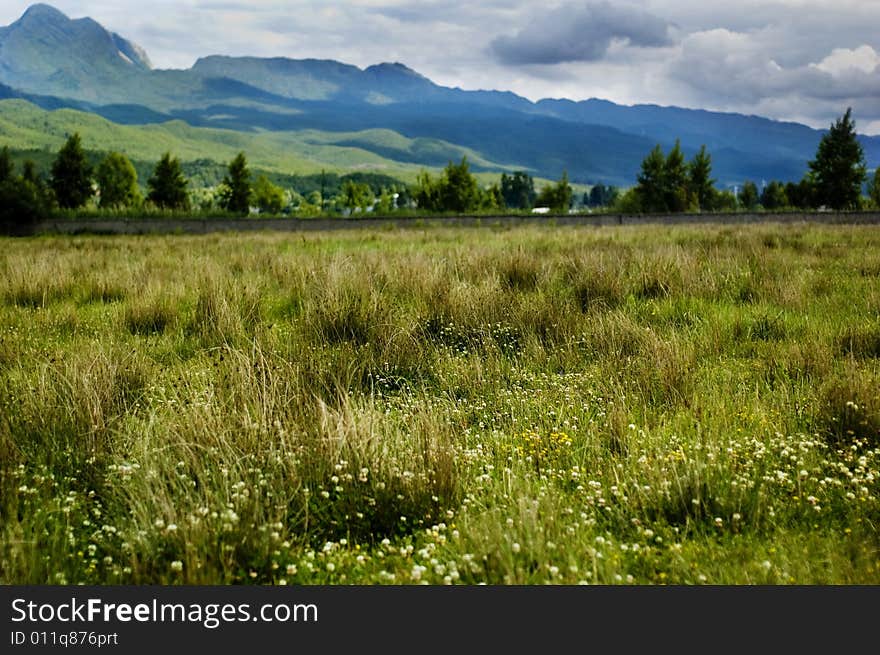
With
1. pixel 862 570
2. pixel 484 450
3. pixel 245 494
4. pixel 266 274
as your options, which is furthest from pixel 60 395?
pixel 266 274

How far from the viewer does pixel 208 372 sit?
Result: 16.1 feet

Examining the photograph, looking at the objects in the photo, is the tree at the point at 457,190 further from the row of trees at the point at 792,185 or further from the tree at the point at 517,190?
the tree at the point at 517,190

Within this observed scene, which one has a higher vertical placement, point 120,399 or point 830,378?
point 830,378

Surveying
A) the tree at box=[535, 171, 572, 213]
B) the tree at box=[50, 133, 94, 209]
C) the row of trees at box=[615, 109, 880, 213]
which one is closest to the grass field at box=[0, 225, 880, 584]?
the row of trees at box=[615, 109, 880, 213]

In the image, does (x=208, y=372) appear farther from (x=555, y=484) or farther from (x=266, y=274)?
(x=266, y=274)

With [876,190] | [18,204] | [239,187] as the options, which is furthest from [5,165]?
[876,190]

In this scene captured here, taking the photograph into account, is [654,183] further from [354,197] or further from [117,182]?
[354,197]

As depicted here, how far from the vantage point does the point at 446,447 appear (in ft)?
11.5

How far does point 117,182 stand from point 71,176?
1299 cm

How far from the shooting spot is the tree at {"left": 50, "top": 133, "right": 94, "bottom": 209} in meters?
55.5

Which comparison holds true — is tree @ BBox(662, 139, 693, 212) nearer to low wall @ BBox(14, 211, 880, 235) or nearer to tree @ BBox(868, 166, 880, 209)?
tree @ BBox(868, 166, 880, 209)

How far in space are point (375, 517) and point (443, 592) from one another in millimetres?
790

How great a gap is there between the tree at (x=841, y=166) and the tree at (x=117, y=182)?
5903 centimetres

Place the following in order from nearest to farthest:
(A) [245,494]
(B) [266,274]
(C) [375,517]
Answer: (A) [245,494]
(C) [375,517]
(B) [266,274]
